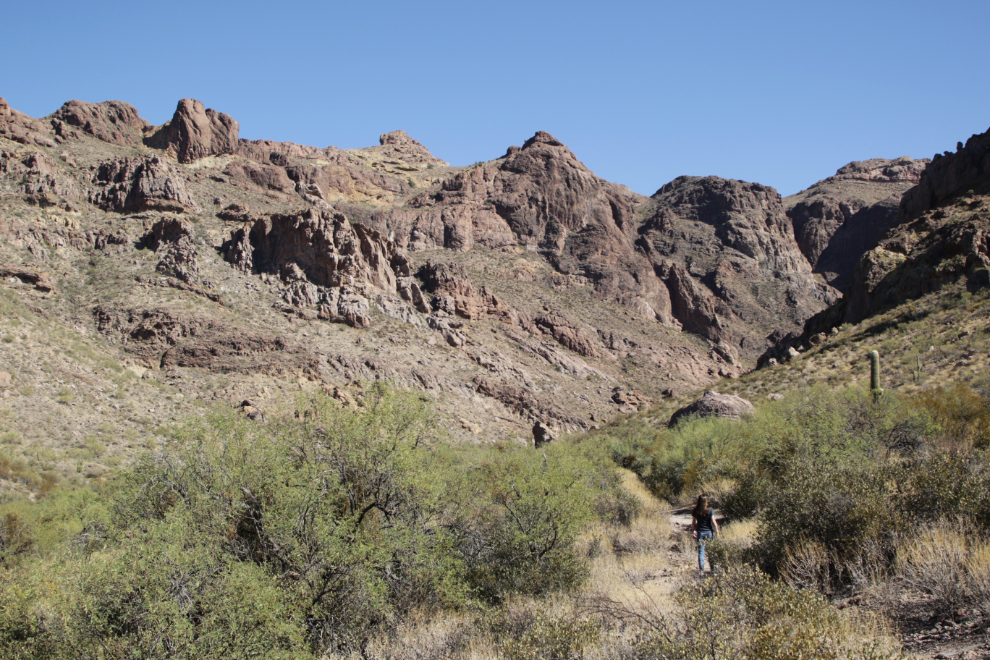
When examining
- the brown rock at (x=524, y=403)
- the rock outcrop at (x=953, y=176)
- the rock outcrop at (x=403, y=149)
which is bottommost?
the brown rock at (x=524, y=403)

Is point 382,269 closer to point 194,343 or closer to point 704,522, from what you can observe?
point 194,343

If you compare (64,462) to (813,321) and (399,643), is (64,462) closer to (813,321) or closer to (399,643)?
(399,643)

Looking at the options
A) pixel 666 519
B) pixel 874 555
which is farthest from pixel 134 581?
pixel 666 519

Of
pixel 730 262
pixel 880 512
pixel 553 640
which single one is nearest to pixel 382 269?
pixel 880 512

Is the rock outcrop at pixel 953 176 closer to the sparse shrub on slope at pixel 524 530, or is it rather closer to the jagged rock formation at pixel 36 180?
the sparse shrub on slope at pixel 524 530

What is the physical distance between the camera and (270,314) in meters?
43.3

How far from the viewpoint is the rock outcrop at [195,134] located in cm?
6869

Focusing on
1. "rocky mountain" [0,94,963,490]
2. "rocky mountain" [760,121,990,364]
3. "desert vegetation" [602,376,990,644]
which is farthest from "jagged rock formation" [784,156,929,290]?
"desert vegetation" [602,376,990,644]

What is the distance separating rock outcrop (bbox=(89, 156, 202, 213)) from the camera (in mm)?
48906

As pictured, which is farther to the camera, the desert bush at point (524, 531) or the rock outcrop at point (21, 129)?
the rock outcrop at point (21, 129)

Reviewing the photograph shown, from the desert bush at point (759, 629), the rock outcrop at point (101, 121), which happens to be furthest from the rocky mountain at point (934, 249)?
the rock outcrop at point (101, 121)

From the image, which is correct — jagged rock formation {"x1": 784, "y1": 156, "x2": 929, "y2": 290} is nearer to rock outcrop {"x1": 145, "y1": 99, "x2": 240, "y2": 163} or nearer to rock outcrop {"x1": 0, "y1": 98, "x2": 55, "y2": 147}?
rock outcrop {"x1": 145, "y1": 99, "x2": 240, "y2": 163}

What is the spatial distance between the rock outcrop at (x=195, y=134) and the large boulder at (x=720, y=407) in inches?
2559

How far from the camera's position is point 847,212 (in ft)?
348
